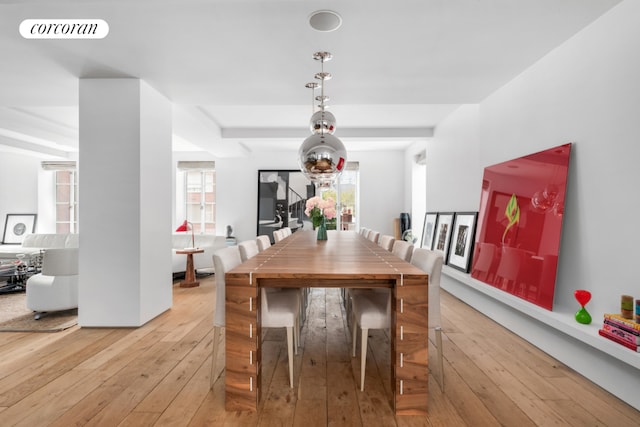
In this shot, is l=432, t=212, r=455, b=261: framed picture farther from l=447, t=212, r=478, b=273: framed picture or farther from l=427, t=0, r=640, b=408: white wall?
l=427, t=0, r=640, b=408: white wall

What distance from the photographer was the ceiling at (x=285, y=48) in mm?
2250

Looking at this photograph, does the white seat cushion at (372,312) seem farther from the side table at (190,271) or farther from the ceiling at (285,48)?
the side table at (190,271)

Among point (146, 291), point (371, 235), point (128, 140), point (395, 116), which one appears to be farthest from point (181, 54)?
point (395, 116)

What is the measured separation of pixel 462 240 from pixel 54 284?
15.8 feet

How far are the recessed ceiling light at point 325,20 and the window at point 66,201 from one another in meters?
8.41

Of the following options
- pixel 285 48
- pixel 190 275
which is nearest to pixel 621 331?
pixel 285 48

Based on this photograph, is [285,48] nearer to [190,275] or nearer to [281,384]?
A: [281,384]

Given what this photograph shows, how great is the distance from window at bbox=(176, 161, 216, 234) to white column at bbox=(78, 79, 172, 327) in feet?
16.8

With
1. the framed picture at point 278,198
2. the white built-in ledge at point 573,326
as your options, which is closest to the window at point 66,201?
the framed picture at point 278,198

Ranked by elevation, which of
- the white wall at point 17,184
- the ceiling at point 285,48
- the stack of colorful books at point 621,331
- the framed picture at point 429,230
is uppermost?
the ceiling at point 285,48

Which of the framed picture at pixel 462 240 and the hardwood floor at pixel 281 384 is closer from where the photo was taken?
the hardwood floor at pixel 281 384

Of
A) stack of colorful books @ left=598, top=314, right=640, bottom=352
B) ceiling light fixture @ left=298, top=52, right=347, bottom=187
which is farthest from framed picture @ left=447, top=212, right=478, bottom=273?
ceiling light fixture @ left=298, top=52, right=347, bottom=187

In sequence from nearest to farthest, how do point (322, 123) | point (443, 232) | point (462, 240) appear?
point (322, 123)
point (462, 240)
point (443, 232)

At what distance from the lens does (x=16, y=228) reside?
795cm
